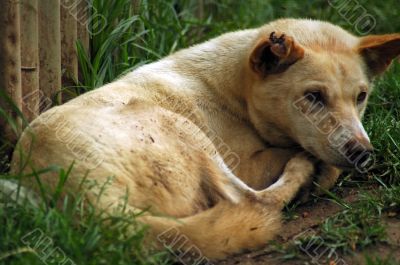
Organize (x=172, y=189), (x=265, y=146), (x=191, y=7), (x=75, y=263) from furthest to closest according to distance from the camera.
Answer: (x=191, y=7) < (x=265, y=146) < (x=172, y=189) < (x=75, y=263)

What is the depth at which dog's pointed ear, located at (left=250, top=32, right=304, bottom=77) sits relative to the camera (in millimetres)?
5133

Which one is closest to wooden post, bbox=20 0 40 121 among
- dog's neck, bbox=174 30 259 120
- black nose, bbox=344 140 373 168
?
dog's neck, bbox=174 30 259 120

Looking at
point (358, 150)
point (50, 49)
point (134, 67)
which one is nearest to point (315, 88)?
point (358, 150)

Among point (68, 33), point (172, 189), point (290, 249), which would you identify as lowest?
point (290, 249)

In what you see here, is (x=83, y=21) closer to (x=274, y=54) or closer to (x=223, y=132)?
(x=223, y=132)

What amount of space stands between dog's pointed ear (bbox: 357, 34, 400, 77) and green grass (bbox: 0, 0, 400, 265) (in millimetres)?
532

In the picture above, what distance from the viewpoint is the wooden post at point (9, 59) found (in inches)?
206

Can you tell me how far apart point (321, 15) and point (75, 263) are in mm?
5527

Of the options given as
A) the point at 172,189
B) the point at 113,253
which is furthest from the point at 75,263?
the point at 172,189

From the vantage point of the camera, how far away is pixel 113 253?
394 centimetres

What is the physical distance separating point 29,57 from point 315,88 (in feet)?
6.49

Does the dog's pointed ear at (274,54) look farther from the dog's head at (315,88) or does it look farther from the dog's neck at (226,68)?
the dog's neck at (226,68)

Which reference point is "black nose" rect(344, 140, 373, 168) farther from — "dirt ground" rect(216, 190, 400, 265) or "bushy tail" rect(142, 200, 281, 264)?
"bushy tail" rect(142, 200, 281, 264)

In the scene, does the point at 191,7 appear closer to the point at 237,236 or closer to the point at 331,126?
the point at 331,126
